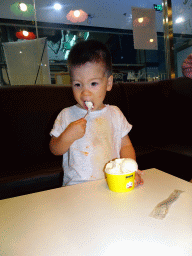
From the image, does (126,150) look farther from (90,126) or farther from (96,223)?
(96,223)

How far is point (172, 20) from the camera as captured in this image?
331 centimetres

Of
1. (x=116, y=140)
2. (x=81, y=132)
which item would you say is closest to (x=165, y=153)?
(x=116, y=140)

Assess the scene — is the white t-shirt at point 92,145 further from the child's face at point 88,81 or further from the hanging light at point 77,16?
the hanging light at point 77,16

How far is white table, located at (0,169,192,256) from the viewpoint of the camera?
0.38 meters

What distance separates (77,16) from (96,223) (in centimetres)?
374

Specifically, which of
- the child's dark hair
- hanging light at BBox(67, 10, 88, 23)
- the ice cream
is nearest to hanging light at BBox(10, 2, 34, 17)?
hanging light at BBox(67, 10, 88, 23)

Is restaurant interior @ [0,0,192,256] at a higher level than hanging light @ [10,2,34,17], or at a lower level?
lower

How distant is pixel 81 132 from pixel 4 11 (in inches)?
134

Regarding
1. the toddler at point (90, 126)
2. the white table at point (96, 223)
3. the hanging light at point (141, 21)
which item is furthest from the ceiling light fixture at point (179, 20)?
the white table at point (96, 223)

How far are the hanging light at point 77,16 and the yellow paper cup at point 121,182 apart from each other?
3.54 meters

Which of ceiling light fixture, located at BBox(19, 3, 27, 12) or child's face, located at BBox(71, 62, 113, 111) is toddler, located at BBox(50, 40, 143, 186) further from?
ceiling light fixture, located at BBox(19, 3, 27, 12)

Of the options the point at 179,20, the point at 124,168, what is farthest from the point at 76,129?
the point at 179,20

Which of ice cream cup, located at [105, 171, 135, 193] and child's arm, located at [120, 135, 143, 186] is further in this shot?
child's arm, located at [120, 135, 143, 186]

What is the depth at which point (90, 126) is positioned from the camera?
1.05 metres
